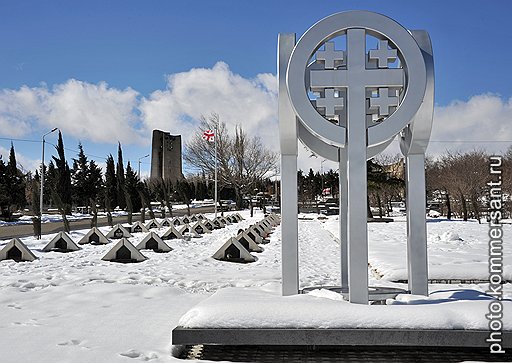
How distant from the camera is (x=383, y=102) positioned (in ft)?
17.6

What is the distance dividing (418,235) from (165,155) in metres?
61.8

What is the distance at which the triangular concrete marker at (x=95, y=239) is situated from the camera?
51.9 ft

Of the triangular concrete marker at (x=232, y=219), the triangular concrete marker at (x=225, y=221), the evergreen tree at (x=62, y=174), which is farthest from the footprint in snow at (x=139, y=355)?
the evergreen tree at (x=62, y=174)

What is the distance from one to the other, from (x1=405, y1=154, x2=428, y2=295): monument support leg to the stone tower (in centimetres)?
5957

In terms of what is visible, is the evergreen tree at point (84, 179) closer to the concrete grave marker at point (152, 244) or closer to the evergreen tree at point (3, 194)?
the evergreen tree at point (3, 194)

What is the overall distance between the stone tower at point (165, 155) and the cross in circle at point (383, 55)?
196 ft

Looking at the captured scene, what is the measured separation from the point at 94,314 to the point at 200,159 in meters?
40.5

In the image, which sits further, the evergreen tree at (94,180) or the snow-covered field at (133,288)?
the evergreen tree at (94,180)

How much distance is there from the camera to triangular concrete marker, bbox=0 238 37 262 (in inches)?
449

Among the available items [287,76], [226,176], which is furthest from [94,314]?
[226,176]

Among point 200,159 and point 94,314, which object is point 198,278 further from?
point 200,159

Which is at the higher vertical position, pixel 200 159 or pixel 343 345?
pixel 200 159

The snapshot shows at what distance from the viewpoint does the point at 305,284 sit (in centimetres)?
870

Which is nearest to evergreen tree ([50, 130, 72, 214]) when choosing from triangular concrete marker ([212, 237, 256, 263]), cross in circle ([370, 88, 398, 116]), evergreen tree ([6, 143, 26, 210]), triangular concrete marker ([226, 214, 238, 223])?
evergreen tree ([6, 143, 26, 210])
